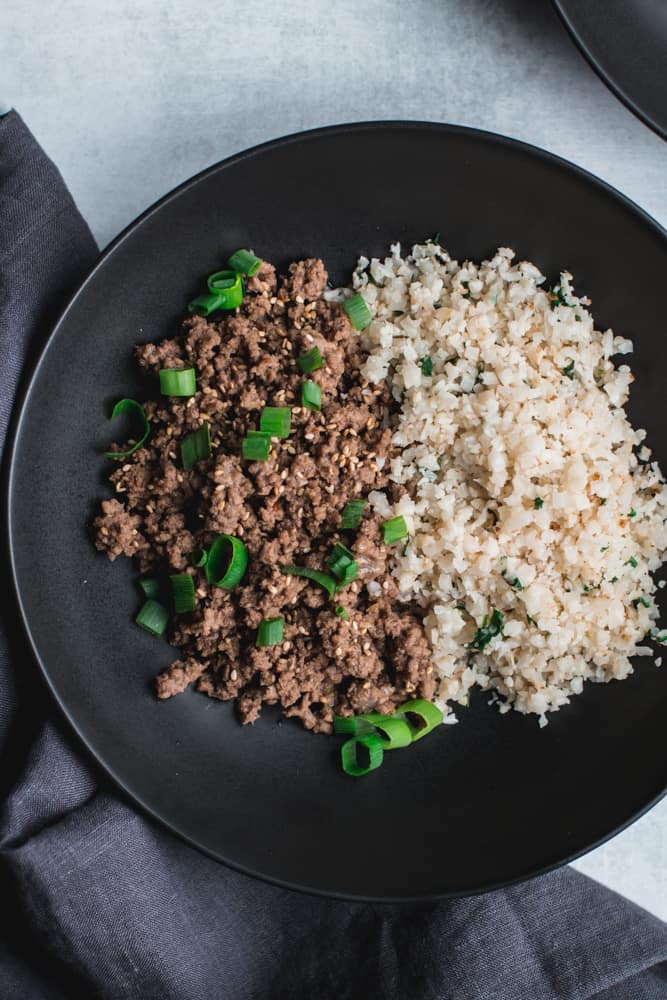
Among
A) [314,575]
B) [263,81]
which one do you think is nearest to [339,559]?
[314,575]

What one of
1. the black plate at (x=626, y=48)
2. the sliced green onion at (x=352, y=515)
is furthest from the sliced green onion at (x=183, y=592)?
the black plate at (x=626, y=48)

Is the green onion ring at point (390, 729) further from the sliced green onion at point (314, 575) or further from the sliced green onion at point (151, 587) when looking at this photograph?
the sliced green onion at point (151, 587)

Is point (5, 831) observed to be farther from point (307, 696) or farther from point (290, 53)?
point (290, 53)

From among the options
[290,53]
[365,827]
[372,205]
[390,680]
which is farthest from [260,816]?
[290,53]

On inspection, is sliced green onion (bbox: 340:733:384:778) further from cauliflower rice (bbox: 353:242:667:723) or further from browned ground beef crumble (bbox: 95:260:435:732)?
cauliflower rice (bbox: 353:242:667:723)

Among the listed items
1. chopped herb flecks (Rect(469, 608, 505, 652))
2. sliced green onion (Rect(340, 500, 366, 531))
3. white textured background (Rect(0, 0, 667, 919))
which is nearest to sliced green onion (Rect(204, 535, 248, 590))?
sliced green onion (Rect(340, 500, 366, 531))

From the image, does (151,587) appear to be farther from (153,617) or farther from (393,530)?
(393,530)
